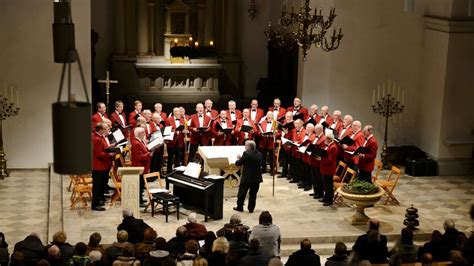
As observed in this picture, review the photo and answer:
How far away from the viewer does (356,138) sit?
16.1 metres

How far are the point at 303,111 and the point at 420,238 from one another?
4860 millimetres

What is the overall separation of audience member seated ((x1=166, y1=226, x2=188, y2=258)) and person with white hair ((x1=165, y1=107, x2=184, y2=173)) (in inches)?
236

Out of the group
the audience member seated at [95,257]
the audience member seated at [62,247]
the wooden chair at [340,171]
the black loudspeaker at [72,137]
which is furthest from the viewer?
the wooden chair at [340,171]

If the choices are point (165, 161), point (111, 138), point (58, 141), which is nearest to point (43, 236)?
point (111, 138)

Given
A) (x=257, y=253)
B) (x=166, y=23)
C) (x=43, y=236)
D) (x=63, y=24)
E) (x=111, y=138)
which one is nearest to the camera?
(x=63, y=24)

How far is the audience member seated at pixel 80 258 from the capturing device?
1034 centimetres

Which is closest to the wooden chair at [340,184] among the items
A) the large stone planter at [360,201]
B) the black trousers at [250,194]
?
the large stone planter at [360,201]

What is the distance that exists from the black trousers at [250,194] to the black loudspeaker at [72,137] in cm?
817

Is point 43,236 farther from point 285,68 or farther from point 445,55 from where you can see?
point 285,68

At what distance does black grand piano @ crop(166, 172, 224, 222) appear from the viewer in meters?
14.4

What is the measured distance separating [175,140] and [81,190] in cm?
309

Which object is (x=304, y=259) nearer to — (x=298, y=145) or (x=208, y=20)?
(x=298, y=145)

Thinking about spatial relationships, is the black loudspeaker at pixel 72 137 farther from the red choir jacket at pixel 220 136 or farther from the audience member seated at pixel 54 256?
the red choir jacket at pixel 220 136

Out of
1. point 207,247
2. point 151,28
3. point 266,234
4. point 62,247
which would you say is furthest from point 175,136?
point 151,28
